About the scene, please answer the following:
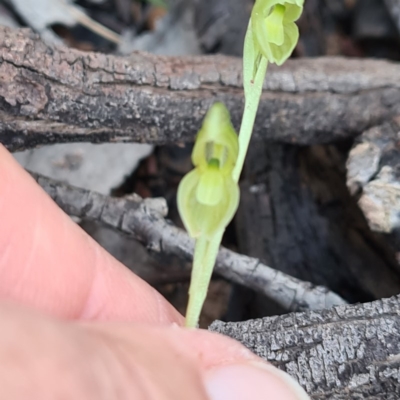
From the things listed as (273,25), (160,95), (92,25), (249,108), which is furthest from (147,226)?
(92,25)

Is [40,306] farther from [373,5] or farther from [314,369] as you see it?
[373,5]

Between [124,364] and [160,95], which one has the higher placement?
[160,95]

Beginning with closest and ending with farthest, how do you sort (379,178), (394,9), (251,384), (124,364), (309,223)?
(124,364)
(251,384)
(379,178)
(309,223)
(394,9)

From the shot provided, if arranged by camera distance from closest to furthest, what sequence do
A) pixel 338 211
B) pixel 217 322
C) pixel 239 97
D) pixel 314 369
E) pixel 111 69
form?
pixel 314 369
pixel 217 322
pixel 111 69
pixel 239 97
pixel 338 211

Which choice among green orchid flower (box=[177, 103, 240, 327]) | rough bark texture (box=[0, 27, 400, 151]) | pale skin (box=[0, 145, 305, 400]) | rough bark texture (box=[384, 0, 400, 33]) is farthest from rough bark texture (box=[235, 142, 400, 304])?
green orchid flower (box=[177, 103, 240, 327])

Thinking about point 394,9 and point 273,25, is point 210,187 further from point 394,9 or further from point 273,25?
point 394,9

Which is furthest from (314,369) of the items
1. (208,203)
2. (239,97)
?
(239,97)
